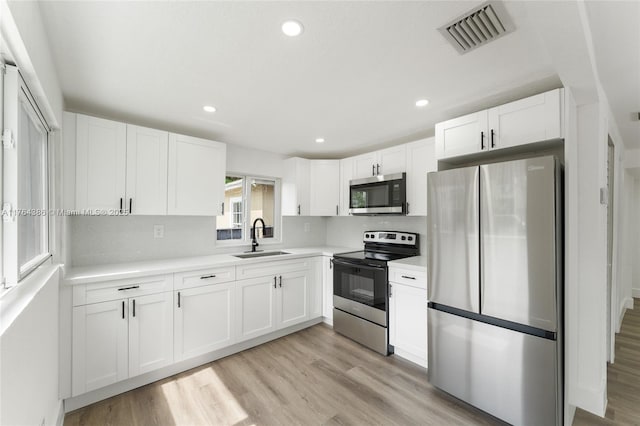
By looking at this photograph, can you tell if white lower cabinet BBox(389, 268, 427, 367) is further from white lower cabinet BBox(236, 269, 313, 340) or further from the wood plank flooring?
white lower cabinet BBox(236, 269, 313, 340)

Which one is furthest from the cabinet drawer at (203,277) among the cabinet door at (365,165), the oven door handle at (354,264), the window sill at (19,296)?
the cabinet door at (365,165)

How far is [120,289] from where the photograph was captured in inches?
88.1

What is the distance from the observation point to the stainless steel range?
9.46ft

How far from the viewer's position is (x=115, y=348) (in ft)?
7.23

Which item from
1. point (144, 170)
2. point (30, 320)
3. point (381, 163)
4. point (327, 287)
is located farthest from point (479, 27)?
point (327, 287)

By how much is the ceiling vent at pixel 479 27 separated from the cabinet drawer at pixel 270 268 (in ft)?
8.59

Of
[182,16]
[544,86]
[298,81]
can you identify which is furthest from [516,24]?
[182,16]

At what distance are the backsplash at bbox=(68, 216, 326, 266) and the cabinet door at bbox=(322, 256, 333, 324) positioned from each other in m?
1.09

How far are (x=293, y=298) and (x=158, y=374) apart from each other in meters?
1.51

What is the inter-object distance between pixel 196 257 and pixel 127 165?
1190 millimetres

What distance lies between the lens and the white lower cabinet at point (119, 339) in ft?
6.80

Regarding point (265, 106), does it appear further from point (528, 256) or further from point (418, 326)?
point (418, 326)

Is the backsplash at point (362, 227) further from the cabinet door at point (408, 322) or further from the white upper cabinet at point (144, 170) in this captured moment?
the white upper cabinet at point (144, 170)

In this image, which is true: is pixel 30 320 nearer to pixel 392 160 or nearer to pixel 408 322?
pixel 408 322
